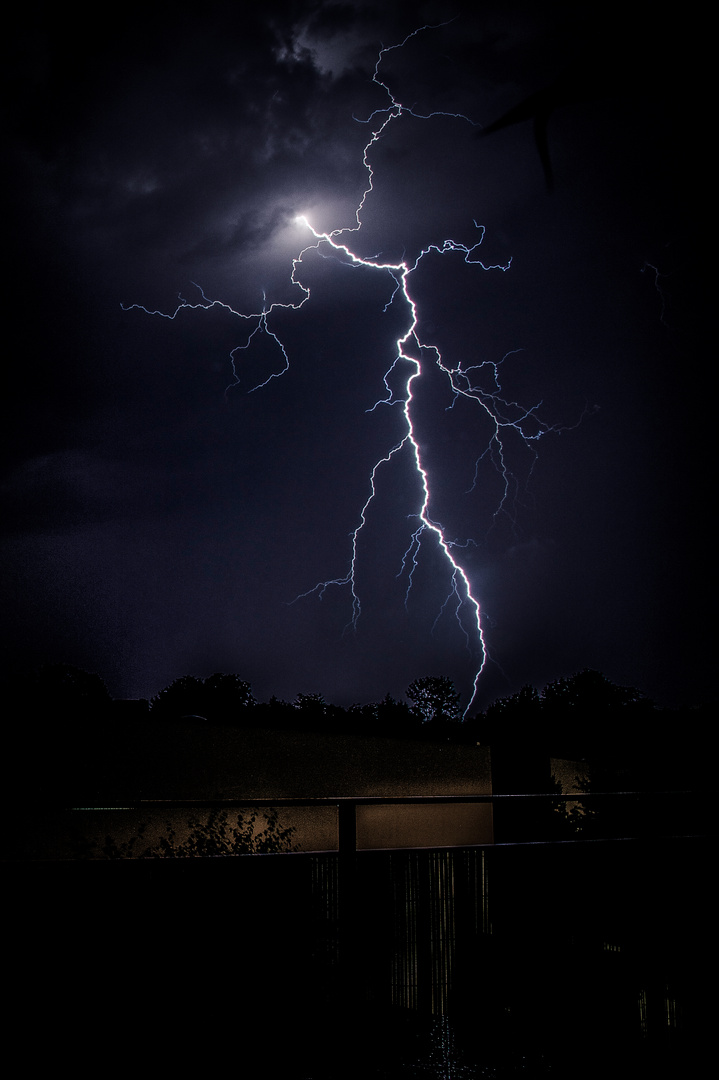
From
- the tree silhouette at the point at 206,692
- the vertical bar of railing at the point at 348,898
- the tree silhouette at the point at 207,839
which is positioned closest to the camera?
the vertical bar of railing at the point at 348,898

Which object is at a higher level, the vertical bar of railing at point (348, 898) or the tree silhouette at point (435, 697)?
the tree silhouette at point (435, 697)

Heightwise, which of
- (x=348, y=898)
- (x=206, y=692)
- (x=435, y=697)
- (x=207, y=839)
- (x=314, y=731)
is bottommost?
(x=207, y=839)

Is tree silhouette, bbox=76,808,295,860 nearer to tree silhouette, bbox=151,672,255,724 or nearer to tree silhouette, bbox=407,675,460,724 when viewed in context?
tree silhouette, bbox=151,672,255,724

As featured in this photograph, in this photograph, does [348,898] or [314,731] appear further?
[314,731]

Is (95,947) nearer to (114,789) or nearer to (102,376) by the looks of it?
(114,789)

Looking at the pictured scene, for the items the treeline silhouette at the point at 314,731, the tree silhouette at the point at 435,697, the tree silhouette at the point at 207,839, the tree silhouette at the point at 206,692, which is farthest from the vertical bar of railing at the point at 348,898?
the tree silhouette at the point at 435,697

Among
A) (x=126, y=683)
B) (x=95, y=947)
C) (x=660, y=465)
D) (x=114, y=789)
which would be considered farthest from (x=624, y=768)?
(x=126, y=683)

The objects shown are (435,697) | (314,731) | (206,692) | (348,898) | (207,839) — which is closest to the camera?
(348,898)

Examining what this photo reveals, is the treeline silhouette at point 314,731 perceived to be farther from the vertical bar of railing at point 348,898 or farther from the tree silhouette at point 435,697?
the tree silhouette at point 435,697

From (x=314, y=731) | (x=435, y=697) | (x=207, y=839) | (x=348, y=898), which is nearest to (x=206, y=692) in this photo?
(x=435, y=697)

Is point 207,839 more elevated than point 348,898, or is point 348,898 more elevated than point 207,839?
point 348,898

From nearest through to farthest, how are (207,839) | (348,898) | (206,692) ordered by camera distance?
1. (348,898)
2. (207,839)
3. (206,692)

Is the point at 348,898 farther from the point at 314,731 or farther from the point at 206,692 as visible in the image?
the point at 206,692

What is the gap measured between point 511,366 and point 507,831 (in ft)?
59.9
